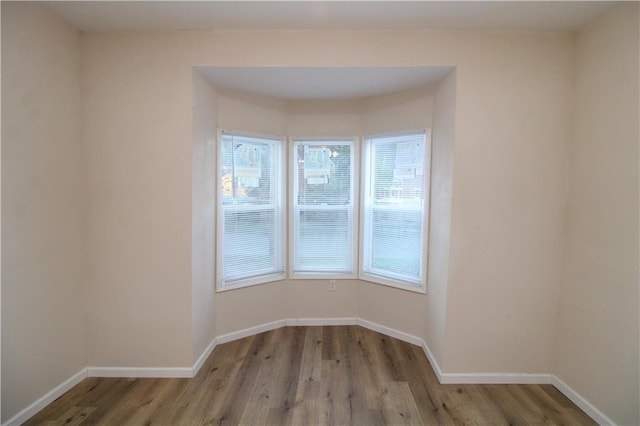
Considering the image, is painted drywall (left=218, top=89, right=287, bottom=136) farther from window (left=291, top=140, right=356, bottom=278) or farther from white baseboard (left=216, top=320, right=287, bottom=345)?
white baseboard (left=216, top=320, right=287, bottom=345)

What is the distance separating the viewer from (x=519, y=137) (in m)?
2.22

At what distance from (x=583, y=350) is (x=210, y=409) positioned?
254 cm

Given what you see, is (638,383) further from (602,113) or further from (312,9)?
(312,9)

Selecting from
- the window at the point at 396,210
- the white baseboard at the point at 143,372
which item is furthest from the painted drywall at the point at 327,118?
the white baseboard at the point at 143,372

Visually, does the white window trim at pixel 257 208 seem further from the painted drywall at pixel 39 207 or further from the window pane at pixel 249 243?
the painted drywall at pixel 39 207

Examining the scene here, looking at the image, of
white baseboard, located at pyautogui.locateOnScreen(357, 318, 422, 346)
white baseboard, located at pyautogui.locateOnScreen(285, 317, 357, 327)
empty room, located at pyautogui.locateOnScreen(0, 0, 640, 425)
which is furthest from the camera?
white baseboard, located at pyautogui.locateOnScreen(285, 317, 357, 327)

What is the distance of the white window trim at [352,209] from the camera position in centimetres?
316

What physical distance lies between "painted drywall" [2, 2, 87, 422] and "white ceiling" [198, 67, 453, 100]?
96cm

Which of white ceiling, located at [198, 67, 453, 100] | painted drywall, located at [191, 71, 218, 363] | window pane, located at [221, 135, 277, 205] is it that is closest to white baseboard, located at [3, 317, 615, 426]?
painted drywall, located at [191, 71, 218, 363]

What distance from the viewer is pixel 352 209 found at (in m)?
3.21

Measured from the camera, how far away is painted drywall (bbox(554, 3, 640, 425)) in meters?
1.79

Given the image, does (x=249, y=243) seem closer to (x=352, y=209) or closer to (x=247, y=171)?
(x=247, y=171)

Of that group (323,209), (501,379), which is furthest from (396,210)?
(501,379)

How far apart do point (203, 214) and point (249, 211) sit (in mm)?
561
